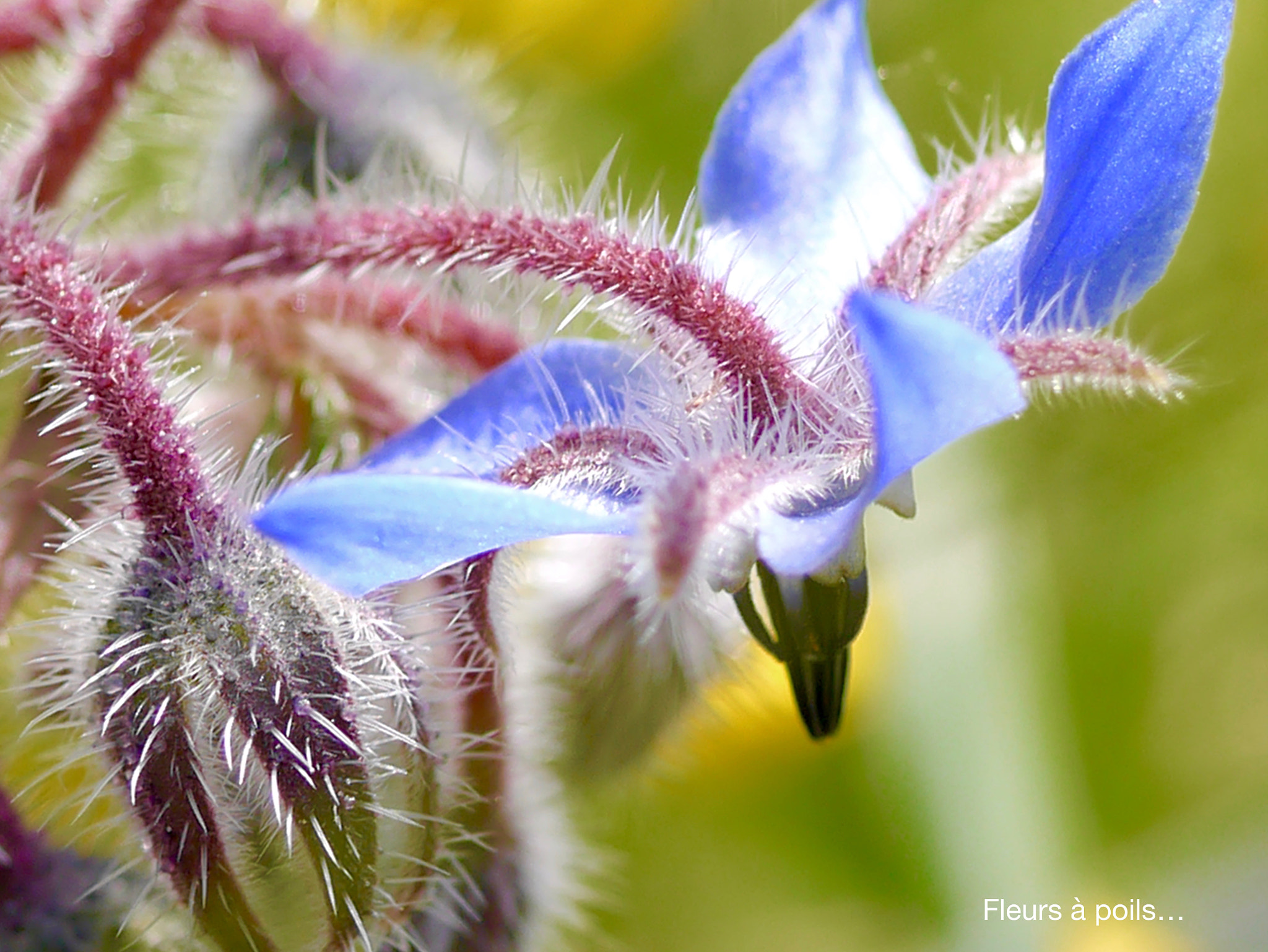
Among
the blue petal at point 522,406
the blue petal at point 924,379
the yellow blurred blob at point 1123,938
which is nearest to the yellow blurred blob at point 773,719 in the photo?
the yellow blurred blob at point 1123,938

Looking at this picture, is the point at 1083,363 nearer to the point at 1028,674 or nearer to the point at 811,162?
the point at 811,162

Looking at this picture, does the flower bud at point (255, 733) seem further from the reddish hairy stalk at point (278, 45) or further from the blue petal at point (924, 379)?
the reddish hairy stalk at point (278, 45)

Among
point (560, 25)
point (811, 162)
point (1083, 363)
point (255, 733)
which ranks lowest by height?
point (255, 733)

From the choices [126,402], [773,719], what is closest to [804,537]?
[126,402]

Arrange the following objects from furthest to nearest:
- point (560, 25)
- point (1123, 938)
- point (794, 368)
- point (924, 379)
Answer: point (560, 25), point (1123, 938), point (794, 368), point (924, 379)

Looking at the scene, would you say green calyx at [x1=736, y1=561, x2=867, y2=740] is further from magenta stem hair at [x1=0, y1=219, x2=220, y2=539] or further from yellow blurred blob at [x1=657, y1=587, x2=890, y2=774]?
yellow blurred blob at [x1=657, y1=587, x2=890, y2=774]

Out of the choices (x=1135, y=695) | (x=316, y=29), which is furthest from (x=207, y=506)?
(x=1135, y=695)

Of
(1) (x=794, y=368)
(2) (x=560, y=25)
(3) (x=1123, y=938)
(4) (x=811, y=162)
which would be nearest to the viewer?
(1) (x=794, y=368)
